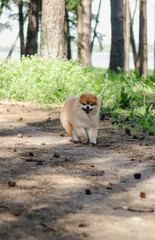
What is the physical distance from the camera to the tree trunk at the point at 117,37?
22750 mm

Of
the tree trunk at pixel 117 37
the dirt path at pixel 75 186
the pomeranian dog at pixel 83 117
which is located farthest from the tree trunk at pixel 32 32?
the pomeranian dog at pixel 83 117

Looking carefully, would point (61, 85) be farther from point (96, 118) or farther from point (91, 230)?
point (91, 230)

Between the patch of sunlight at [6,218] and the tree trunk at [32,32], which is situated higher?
the tree trunk at [32,32]

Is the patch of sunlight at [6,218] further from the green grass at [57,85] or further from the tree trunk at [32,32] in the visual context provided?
the tree trunk at [32,32]

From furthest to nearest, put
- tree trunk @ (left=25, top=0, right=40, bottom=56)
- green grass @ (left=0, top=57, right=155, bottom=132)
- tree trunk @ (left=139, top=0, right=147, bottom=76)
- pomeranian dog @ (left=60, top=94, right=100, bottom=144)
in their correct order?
tree trunk @ (left=139, top=0, right=147, bottom=76)
tree trunk @ (left=25, top=0, right=40, bottom=56)
green grass @ (left=0, top=57, right=155, bottom=132)
pomeranian dog @ (left=60, top=94, right=100, bottom=144)

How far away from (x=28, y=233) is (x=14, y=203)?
0.70m

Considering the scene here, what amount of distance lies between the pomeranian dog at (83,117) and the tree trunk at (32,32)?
13.8 meters

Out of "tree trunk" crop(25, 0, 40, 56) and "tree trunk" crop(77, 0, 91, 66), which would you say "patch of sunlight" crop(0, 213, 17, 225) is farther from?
"tree trunk" crop(25, 0, 40, 56)

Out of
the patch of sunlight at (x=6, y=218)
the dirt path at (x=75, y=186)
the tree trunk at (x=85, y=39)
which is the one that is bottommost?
the dirt path at (x=75, y=186)

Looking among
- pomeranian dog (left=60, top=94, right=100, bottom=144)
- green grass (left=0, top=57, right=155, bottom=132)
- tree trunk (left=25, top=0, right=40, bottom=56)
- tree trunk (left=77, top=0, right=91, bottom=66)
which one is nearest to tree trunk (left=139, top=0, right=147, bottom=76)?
tree trunk (left=77, top=0, right=91, bottom=66)

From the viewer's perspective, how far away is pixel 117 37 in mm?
22875

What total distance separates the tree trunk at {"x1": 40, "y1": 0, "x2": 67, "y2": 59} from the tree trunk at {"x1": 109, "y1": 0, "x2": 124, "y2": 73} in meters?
9.66

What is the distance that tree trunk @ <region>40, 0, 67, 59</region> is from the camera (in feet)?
43.5

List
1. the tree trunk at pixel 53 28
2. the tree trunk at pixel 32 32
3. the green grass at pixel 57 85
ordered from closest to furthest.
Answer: the green grass at pixel 57 85 < the tree trunk at pixel 53 28 < the tree trunk at pixel 32 32
